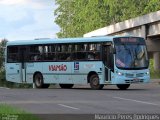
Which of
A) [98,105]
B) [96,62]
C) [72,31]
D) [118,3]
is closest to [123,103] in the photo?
[98,105]

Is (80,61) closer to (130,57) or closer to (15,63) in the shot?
(130,57)

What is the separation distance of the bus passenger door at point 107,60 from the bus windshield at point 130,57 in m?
0.37

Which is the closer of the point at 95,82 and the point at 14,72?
the point at 95,82

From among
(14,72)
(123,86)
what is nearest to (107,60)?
(123,86)

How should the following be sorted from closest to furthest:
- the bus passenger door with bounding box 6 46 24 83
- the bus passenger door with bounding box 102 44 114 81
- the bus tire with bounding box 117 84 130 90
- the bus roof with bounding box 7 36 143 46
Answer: the bus passenger door with bounding box 102 44 114 81, the bus roof with bounding box 7 36 143 46, the bus tire with bounding box 117 84 130 90, the bus passenger door with bounding box 6 46 24 83

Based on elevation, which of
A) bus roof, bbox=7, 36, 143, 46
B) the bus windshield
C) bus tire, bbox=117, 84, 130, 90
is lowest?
bus tire, bbox=117, 84, 130, 90

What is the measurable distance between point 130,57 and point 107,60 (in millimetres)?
1231

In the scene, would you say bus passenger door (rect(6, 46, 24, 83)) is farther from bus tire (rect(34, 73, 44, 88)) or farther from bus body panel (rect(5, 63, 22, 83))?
bus tire (rect(34, 73, 44, 88))

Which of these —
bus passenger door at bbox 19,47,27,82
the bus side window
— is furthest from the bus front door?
the bus side window

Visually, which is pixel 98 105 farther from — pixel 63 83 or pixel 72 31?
pixel 72 31

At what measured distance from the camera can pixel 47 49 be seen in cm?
3647

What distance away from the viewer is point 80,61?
3438 cm

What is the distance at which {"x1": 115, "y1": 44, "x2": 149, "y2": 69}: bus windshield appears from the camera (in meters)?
32.6

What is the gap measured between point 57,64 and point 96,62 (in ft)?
10.5
